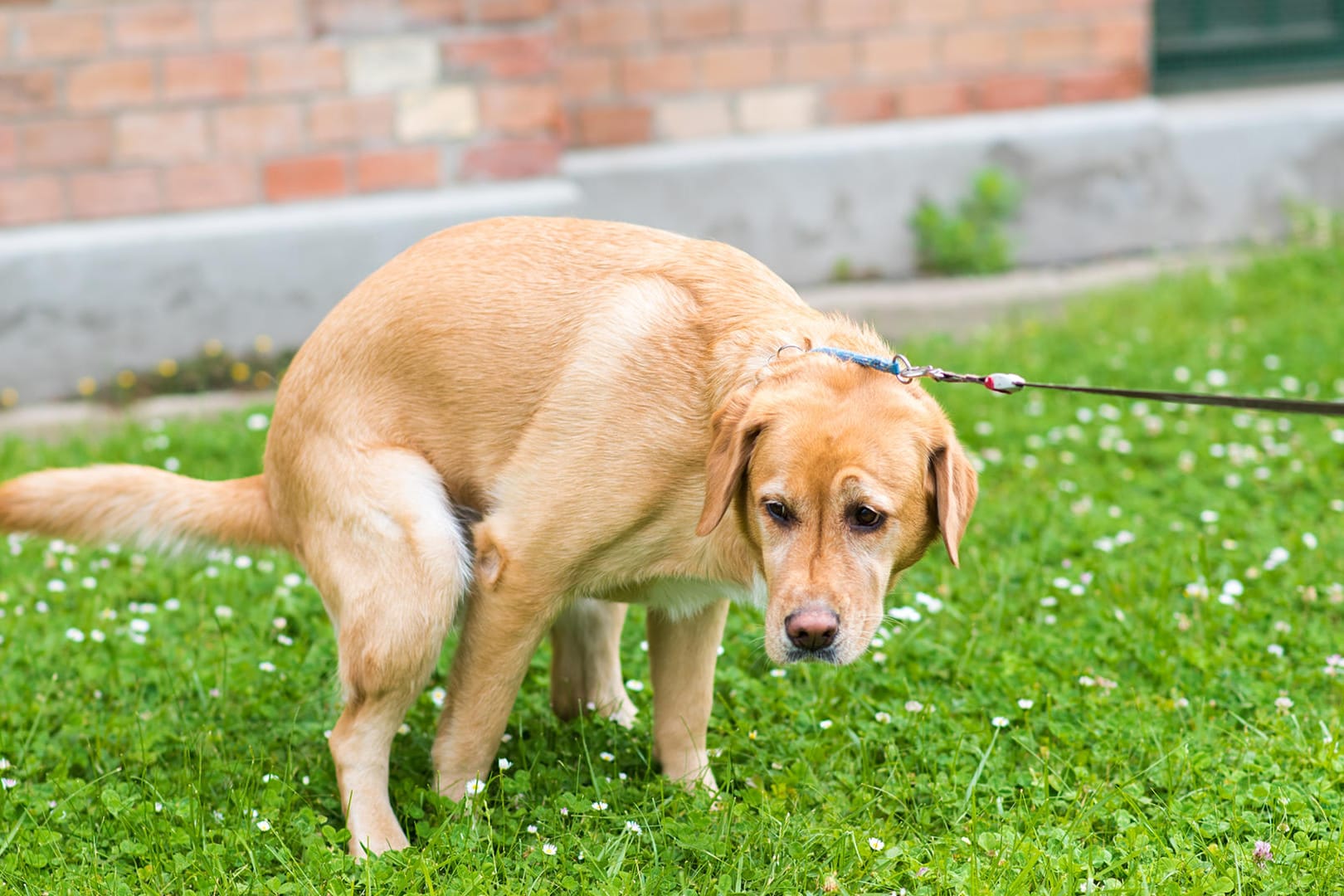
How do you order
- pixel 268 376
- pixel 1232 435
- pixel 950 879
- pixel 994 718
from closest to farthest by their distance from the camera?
pixel 950 879
pixel 994 718
pixel 1232 435
pixel 268 376

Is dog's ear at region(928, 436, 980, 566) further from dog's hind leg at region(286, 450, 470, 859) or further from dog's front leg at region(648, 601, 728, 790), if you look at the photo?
dog's hind leg at region(286, 450, 470, 859)

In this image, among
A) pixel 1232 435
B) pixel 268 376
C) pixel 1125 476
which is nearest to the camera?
pixel 1125 476

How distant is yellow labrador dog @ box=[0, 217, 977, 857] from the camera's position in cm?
306

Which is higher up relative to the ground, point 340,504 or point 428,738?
point 340,504

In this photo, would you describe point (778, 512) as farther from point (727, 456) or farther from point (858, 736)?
point (858, 736)

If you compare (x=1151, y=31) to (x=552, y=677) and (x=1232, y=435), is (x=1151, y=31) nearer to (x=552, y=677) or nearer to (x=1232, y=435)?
(x=1232, y=435)

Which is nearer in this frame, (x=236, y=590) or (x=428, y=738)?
(x=428, y=738)

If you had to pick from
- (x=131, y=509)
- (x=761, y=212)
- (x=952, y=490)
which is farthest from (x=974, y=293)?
→ (x=131, y=509)

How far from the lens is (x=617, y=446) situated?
3291mm

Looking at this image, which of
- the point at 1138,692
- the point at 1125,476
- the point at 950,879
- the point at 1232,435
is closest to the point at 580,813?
the point at 950,879

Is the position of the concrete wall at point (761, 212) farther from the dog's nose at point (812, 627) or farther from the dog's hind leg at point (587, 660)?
the dog's nose at point (812, 627)

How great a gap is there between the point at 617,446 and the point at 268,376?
4385 millimetres

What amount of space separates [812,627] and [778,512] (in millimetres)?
274

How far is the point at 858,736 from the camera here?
389 centimetres
